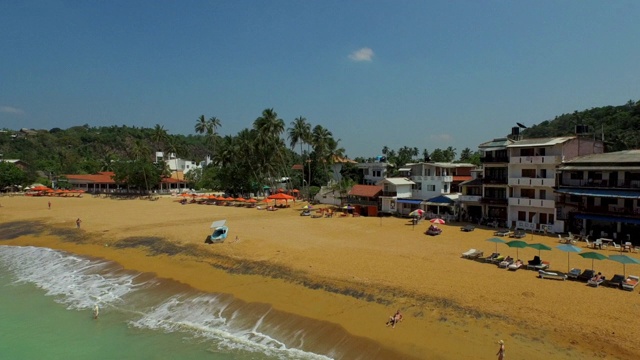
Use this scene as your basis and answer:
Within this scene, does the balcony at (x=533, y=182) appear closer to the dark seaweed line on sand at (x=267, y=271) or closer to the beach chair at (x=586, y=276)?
the beach chair at (x=586, y=276)

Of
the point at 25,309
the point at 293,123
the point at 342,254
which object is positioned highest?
the point at 293,123

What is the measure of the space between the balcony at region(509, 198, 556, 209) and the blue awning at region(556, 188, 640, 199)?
1394 mm

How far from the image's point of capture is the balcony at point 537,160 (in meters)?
34.2

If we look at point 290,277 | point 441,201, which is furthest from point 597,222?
point 290,277

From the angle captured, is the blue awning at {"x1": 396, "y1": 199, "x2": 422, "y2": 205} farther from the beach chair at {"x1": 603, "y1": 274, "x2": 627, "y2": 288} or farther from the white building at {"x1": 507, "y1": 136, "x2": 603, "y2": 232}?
the beach chair at {"x1": 603, "y1": 274, "x2": 627, "y2": 288}

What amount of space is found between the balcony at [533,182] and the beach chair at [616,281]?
16.0 metres

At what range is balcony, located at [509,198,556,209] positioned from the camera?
34.1m

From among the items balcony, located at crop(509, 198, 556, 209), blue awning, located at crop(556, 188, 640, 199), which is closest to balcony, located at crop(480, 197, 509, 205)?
balcony, located at crop(509, 198, 556, 209)

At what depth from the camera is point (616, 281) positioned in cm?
1948

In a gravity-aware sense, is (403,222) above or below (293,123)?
below

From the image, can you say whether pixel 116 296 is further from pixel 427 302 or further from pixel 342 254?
pixel 427 302

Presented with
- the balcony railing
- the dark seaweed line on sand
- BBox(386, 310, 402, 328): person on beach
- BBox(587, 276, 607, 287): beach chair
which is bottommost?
BBox(386, 310, 402, 328): person on beach

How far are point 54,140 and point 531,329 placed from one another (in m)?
198

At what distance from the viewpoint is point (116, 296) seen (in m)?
22.4
